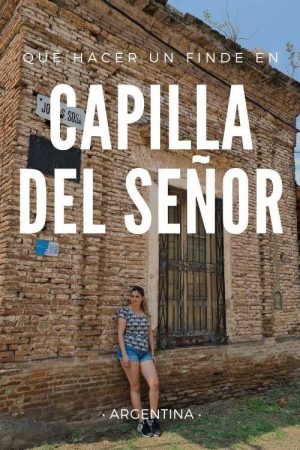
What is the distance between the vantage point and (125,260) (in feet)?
17.5

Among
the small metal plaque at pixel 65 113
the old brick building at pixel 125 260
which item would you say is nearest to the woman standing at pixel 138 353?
the old brick building at pixel 125 260

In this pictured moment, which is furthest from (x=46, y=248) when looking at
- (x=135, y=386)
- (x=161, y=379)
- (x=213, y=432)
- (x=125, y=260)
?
(x=213, y=432)

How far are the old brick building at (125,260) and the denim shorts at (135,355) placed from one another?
0.22 m

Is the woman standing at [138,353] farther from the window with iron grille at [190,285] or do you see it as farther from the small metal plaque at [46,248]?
the small metal plaque at [46,248]

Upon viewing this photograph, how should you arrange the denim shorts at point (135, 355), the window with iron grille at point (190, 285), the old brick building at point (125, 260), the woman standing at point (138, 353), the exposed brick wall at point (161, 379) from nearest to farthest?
the exposed brick wall at point (161, 379) → the old brick building at point (125, 260) → the woman standing at point (138, 353) → the denim shorts at point (135, 355) → the window with iron grille at point (190, 285)

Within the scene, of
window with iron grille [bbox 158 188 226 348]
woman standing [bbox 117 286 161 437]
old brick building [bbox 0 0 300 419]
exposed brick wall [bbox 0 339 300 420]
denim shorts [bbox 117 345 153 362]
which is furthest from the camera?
window with iron grille [bbox 158 188 226 348]

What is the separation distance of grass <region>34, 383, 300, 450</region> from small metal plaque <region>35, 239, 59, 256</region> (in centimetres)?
194

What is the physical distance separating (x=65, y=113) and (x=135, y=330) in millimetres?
2734

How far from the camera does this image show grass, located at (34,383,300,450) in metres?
4.35

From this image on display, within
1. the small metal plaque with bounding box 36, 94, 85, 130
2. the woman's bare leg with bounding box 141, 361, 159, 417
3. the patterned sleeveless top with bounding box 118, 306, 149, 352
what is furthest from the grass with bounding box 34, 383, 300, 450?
the small metal plaque with bounding box 36, 94, 85, 130

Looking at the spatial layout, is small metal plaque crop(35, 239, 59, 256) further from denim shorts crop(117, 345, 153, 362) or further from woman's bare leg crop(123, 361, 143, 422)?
woman's bare leg crop(123, 361, 143, 422)

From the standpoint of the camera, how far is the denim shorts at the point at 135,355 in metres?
4.86

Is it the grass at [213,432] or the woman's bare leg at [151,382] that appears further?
the woman's bare leg at [151,382]

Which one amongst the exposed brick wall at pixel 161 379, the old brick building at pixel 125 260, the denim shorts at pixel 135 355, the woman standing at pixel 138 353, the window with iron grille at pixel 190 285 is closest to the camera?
the exposed brick wall at pixel 161 379
